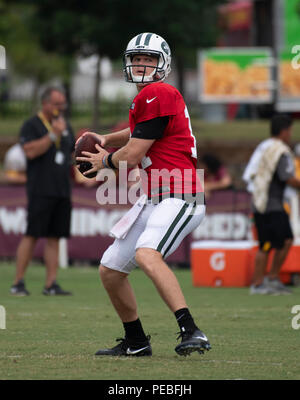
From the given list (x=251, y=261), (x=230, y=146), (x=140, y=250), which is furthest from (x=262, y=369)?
(x=230, y=146)

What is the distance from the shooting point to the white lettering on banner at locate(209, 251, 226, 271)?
12891 mm

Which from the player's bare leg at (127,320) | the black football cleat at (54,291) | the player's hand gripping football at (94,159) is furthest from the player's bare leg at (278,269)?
the player's hand gripping football at (94,159)

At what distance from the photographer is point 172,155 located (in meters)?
6.86

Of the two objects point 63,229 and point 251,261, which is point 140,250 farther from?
point 251,261

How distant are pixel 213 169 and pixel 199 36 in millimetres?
13959

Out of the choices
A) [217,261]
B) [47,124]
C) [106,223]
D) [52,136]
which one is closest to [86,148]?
[52,136]

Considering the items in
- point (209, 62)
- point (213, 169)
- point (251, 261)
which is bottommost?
point (251, 261)

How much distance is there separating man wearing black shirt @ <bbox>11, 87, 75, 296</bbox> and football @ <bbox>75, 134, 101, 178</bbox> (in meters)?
4.38

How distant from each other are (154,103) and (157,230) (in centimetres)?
83

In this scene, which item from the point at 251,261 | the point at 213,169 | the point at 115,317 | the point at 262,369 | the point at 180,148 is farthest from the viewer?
the point at 213,169

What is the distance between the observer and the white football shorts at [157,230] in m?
6.72

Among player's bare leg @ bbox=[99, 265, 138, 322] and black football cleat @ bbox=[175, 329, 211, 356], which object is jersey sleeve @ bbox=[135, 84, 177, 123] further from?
black football cleat @ bbox=[175, 329, 211, 356]

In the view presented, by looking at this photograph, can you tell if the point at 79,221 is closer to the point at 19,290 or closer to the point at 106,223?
the point at 106,223

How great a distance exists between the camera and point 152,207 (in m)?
6.92
